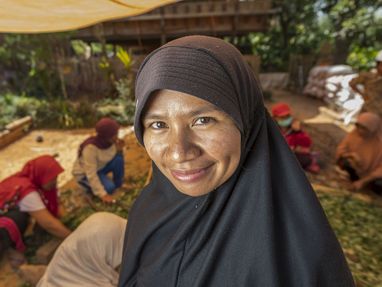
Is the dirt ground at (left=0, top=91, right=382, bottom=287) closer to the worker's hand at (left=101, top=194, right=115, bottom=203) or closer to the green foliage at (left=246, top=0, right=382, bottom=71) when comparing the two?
the worker's hand at (left=101, top=194, right=115, bottom=203)

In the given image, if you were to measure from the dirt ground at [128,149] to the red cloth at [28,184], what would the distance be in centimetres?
163

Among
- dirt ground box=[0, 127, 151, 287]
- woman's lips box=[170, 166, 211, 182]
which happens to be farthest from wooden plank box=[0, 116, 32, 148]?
woman's lips box=[170, 166, 211, 182]

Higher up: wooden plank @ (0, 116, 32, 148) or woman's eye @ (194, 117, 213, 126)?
woman's eye @ (194, 117, 213, 126)

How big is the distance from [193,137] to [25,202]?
2554 millimetres

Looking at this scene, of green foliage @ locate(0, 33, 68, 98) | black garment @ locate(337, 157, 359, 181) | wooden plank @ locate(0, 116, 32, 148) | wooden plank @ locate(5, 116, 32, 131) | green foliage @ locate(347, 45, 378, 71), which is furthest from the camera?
green foliage @ locate(347, 45, 378, 71)

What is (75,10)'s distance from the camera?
2326mm

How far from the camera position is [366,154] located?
4.23m

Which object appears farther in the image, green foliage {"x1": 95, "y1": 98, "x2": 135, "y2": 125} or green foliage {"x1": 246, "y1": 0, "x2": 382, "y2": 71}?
green foliage {"x1": 246, "y1": 0, "x2": 382, "y2": 71}

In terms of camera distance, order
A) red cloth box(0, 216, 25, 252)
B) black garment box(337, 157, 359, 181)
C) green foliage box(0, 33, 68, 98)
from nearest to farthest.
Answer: red cloth box(0, 216, 25, 252)
black garment box(337, 157, 359, 181)
green foliage box(0, 33, 68, 98)

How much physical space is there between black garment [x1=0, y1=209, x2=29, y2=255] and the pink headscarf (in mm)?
4158

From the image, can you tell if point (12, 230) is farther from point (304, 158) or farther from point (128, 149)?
point (304, 158)

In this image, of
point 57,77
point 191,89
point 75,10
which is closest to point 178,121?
point 191,89

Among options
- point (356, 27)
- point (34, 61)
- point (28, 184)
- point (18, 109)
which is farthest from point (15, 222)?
point (356, 27)

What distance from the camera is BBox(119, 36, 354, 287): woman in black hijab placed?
98cm
